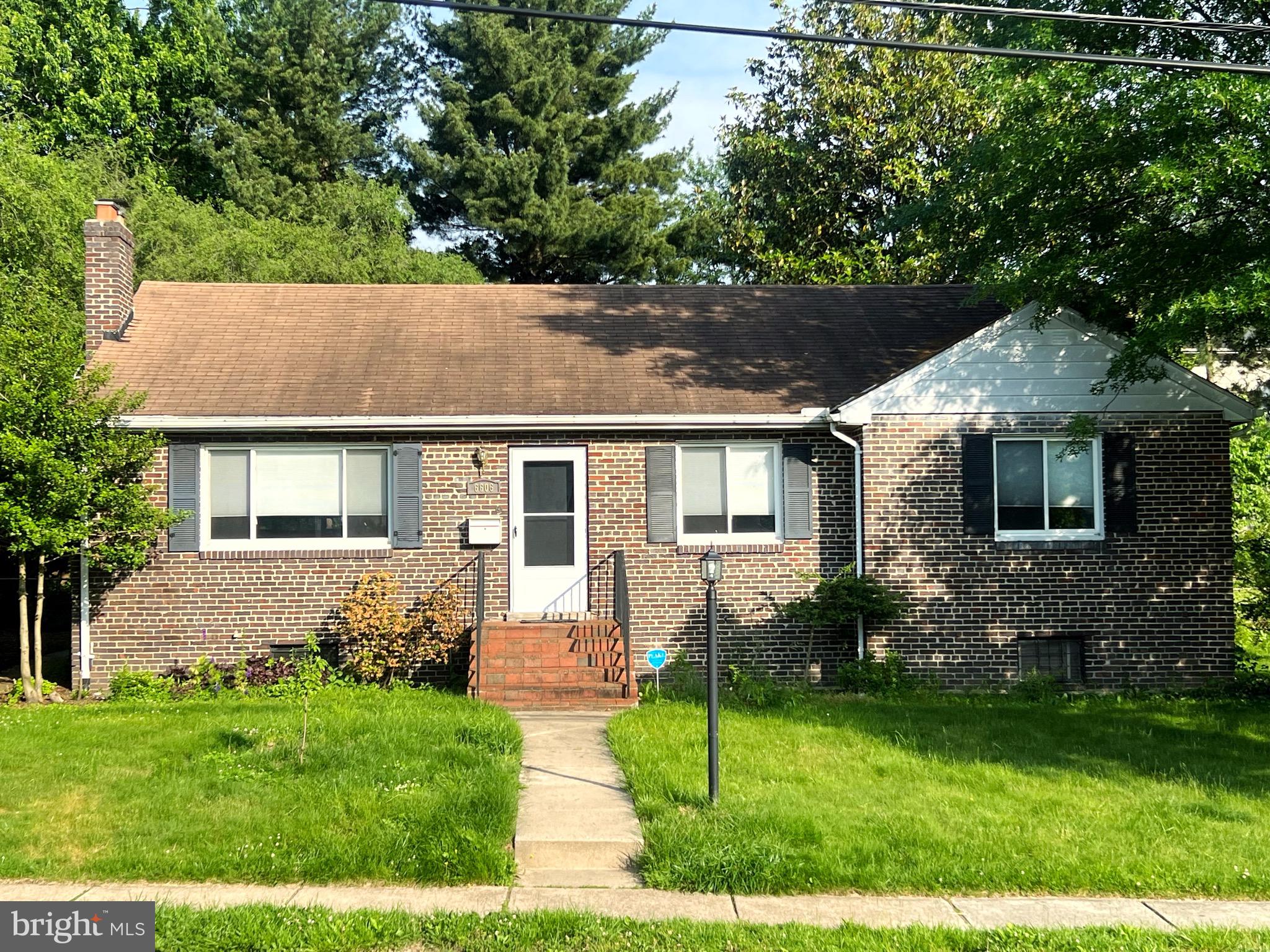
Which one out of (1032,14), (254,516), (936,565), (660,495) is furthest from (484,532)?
(1032,14)

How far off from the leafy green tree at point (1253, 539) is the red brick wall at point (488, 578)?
4857mm

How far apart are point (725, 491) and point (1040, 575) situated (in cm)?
386

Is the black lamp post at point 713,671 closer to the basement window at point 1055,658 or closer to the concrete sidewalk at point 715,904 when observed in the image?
the concrete sidewalk at point 715,904

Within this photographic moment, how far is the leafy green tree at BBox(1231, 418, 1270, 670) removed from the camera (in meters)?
12.3

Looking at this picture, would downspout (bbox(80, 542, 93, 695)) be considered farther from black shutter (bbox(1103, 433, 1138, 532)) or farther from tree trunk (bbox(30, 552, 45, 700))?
black shutter (bbox(1103, 433, 1138, 532))

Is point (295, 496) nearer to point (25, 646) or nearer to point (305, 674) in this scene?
point (305, 674)

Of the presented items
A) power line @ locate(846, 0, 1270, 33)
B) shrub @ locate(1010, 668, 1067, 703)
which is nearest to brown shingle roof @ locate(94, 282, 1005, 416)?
shrub @ locate(1010, 668, 1067, 703)

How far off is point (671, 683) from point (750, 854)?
5938mm

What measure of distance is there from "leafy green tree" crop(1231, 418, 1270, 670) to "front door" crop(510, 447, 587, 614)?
7.99 m

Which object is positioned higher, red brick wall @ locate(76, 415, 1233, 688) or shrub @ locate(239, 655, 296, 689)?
red brick wall @ locate(76, 415, 1233, 688)

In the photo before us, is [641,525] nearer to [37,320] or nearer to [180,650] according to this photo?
[180,650]

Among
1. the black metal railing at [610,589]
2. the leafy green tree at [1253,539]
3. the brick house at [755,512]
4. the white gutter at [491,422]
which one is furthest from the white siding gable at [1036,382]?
the black metal railing at [610,589]

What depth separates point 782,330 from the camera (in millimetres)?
14828

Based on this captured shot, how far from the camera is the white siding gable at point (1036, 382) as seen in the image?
12312 mm
